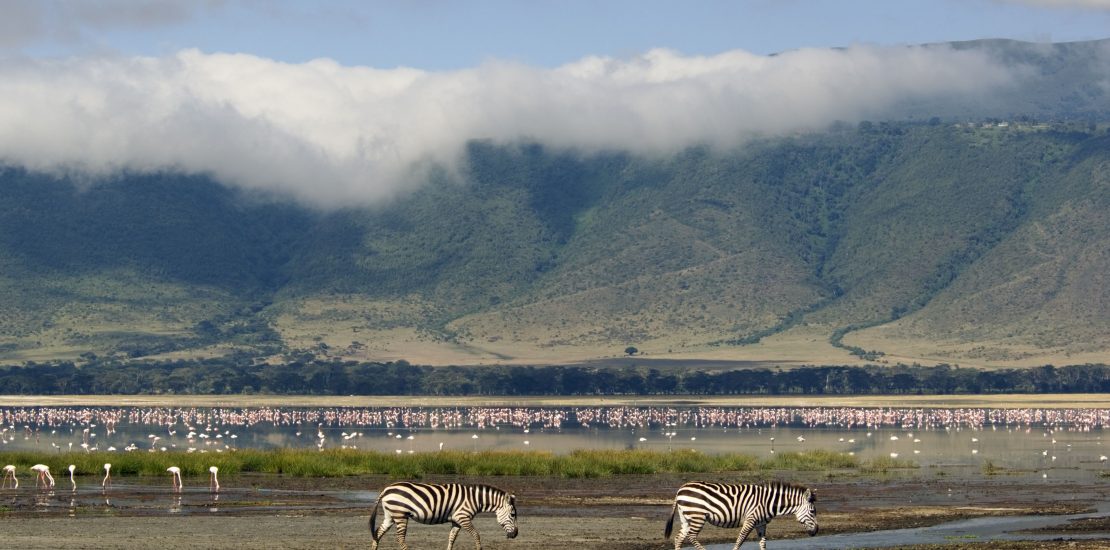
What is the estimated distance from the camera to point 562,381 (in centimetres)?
14462

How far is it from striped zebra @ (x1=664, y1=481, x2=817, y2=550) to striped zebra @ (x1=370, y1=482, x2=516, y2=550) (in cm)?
260

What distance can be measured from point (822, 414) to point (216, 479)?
6622cm

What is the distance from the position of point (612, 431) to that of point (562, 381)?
58.9 metres

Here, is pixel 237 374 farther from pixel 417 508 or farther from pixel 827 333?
pixel 417 508

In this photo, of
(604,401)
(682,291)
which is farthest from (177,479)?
(682,291)

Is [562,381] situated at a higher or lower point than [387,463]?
lower

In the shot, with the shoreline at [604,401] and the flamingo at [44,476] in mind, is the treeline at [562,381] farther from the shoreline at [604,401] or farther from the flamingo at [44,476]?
the flamingo at [44,476]

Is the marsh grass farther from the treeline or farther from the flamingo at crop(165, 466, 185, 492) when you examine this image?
the treeline

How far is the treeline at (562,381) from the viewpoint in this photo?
139 metres

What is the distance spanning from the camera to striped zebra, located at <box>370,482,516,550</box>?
88.4 ft

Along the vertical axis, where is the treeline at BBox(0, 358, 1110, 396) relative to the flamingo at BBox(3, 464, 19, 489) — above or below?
below

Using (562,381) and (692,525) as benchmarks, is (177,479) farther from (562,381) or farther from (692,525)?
(562,381)

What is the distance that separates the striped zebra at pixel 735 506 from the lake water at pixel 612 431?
24.0 meters

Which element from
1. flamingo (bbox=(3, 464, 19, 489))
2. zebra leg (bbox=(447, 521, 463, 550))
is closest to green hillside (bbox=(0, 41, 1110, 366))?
Result: flamingo (bbox=(3, 464, 19, 489))
